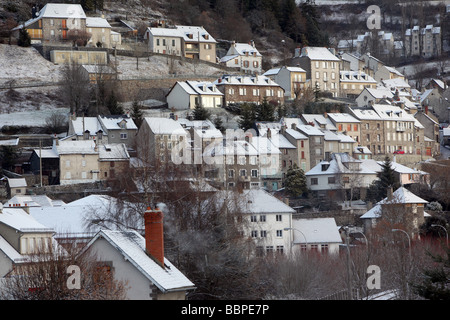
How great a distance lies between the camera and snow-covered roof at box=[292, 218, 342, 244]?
63.3 metres

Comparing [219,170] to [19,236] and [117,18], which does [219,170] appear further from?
[117,18]

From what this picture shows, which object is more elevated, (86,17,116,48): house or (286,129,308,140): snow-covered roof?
(86,17,116,48): house

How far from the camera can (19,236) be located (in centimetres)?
3850

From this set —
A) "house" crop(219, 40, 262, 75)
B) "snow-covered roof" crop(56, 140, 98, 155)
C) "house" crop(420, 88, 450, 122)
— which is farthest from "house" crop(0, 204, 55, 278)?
"house" crop(420, 88, 450, 122)

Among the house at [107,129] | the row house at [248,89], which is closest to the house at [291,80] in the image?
the row house at [248,89]

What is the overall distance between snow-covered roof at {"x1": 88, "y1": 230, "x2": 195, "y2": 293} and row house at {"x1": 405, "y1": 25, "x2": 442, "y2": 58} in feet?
466

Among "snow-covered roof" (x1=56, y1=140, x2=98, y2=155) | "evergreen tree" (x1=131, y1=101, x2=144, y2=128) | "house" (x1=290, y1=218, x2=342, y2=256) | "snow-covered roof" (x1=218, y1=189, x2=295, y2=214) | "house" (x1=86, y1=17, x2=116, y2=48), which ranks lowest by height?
"house" (x1=290, y1=218, x2=342, y2=256)

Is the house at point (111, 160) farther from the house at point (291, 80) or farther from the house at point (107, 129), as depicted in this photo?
the house at point (291, 80)

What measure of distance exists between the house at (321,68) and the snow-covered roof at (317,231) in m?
48.2

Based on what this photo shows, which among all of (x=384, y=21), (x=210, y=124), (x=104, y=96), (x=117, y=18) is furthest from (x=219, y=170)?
(x=384, y=21)

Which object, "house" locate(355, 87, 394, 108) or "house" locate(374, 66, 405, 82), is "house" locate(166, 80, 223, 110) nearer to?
"house" locate(355, 87, 394, 108)

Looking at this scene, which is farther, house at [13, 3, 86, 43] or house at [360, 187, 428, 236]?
house at [13, 3, 86, 43]

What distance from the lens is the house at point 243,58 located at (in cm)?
11979

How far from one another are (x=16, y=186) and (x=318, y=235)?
2523 cm
